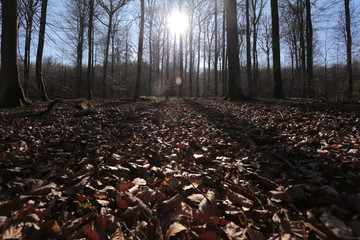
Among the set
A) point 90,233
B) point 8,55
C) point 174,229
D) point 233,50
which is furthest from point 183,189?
point 8,55

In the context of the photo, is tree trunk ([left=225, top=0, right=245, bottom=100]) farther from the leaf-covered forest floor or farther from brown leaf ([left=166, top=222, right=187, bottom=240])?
brown leaf ([left=166, top=222, right=187, bottom=240])

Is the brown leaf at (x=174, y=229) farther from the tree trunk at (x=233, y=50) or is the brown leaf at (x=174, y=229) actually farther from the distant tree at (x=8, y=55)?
the distant tree at (x=8, y=55)

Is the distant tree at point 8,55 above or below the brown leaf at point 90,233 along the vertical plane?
above

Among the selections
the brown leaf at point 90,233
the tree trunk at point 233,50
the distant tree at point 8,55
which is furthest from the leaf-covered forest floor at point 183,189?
the tree trunk at point 233,50

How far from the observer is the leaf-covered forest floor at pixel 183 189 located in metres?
1.07

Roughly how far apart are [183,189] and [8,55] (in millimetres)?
8960

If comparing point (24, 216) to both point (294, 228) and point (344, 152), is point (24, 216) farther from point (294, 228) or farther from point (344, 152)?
point (344, 152)

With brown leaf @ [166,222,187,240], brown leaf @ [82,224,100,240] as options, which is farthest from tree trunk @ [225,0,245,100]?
brown leaf @ [82,224,100,240]

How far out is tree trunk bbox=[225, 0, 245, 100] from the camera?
863 cm

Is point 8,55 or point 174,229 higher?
point 8,55

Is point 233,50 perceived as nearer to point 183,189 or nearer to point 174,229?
point 183,189

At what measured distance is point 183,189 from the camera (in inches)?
61.9

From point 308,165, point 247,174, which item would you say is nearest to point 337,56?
point 308,165

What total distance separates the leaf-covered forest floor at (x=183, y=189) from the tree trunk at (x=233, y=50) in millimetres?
6525
